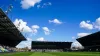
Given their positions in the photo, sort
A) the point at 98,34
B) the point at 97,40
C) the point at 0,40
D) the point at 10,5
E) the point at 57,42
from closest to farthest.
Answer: the point at 10,5
the point at 0,40
the point at 98,34
the point at 97,40
the point at 57,42

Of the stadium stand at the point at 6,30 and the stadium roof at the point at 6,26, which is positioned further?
the stadium stand at the point at 6,30

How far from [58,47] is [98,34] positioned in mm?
75128

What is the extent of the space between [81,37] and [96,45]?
14245 millimetres

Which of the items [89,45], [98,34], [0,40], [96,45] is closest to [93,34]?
[98,34]

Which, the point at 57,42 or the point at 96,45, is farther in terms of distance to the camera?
the point at 57,42

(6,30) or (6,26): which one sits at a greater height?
(6,30)

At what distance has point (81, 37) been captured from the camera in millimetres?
161000

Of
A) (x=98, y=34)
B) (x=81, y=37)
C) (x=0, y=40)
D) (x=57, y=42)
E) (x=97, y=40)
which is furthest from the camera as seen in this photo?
A: (x=57, y=42)

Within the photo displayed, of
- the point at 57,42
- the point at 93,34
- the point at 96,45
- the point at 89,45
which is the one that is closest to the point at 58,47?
the point at 57,42

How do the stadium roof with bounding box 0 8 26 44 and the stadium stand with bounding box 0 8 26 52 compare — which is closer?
the stadium roof with bounding box 0 8 26 44

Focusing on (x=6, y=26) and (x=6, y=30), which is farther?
(x=6, y=30)

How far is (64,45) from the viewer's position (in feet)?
655

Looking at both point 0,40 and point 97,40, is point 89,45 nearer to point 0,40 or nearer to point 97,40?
point 97,40

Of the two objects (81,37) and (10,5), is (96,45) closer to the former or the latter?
(81,37)
